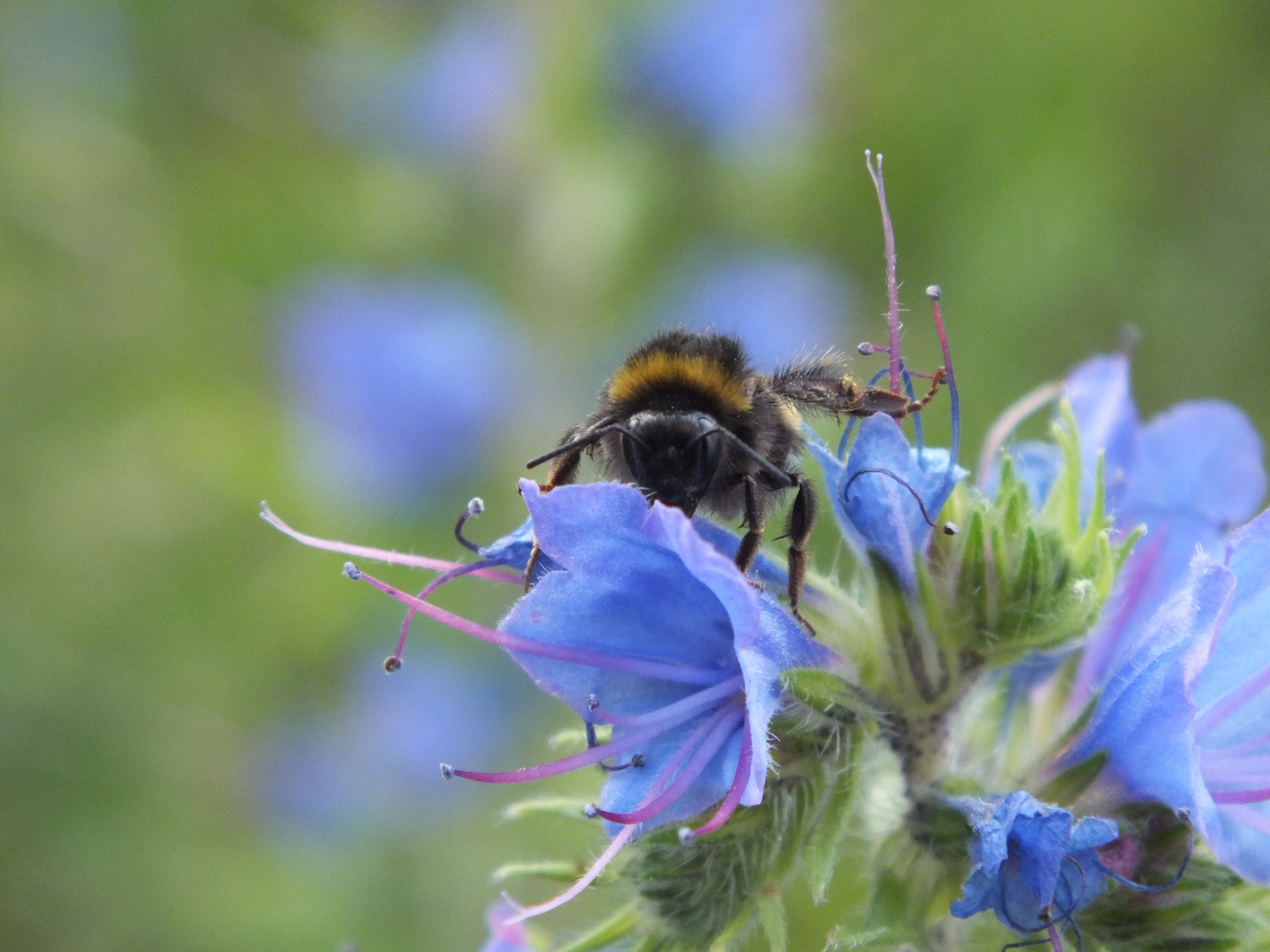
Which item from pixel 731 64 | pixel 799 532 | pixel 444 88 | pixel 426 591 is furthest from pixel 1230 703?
pixel 731 64

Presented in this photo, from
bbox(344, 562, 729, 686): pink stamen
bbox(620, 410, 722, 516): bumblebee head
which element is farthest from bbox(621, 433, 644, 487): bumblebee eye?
bbox(344, 562, 729, 686): pink stamen

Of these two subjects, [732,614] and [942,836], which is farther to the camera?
[942,836]

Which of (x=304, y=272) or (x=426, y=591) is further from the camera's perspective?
(x=304, y=272)

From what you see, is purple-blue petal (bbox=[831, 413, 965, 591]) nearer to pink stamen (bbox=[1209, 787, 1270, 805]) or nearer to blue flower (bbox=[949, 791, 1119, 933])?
blue flower (bbox=[949, 791, 1119, 933])

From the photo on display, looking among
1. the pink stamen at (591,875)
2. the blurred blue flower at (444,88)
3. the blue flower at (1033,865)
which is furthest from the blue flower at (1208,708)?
the blurred blue flower at (444,88)

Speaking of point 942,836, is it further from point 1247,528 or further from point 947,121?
point 947,121

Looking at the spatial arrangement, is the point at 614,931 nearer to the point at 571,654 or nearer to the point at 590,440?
the point at 571,654

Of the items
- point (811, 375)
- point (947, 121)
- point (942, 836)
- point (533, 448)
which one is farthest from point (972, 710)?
point (947, 121)
